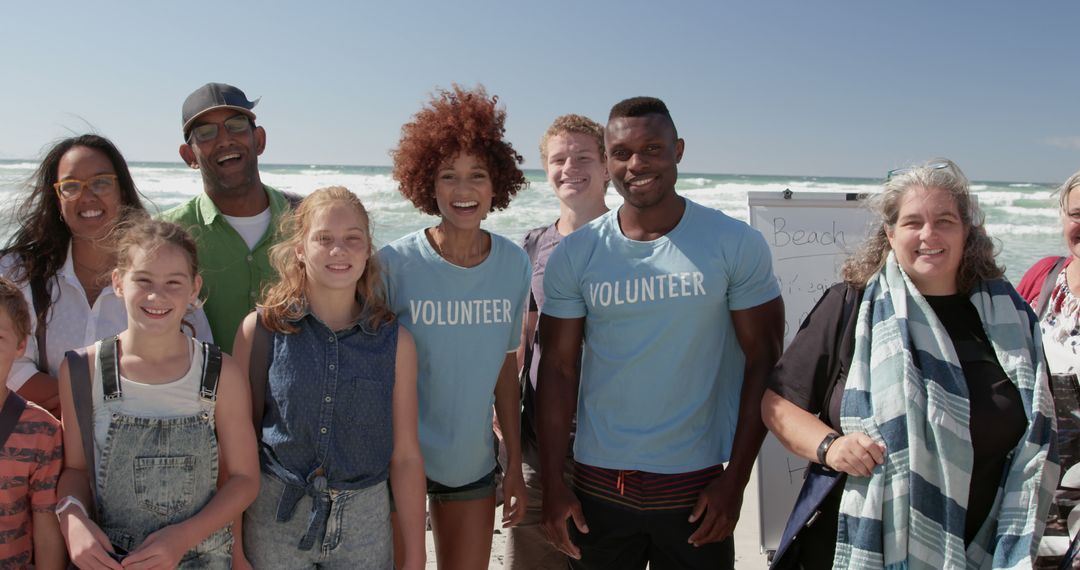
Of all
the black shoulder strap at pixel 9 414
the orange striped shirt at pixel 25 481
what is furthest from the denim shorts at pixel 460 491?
the black shoulder strap at pixel 9 414

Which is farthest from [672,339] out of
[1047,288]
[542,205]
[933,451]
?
[542,205]

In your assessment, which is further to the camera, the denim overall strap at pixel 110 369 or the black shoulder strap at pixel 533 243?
the black shoulder strap at pixel 533 243

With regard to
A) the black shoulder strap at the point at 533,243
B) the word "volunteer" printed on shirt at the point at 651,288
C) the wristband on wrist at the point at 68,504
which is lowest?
the wristband on wrist at the point at 68,504

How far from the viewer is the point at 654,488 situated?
8.92 feet

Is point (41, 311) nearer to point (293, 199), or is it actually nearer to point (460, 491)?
point (293, 199)

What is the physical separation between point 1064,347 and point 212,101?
3.44 meters

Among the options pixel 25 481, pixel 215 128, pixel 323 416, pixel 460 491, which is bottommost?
pixel 460 491

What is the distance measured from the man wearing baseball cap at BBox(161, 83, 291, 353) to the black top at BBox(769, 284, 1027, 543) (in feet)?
6.74

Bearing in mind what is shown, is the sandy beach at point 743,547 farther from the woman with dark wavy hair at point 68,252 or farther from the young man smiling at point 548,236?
the woman with dark wavy hair at point 68,252

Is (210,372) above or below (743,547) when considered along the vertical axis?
above

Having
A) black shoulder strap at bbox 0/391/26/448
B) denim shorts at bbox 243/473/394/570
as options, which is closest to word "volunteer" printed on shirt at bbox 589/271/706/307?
denim shorts at bbox 243/473/394/570

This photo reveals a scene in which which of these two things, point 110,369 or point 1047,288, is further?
point 1047,288

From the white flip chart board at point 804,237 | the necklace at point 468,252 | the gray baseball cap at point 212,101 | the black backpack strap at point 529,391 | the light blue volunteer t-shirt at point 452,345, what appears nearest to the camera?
the light blue volunteer t-shirt at point 452,345

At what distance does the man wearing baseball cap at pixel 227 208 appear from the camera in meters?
3.07
